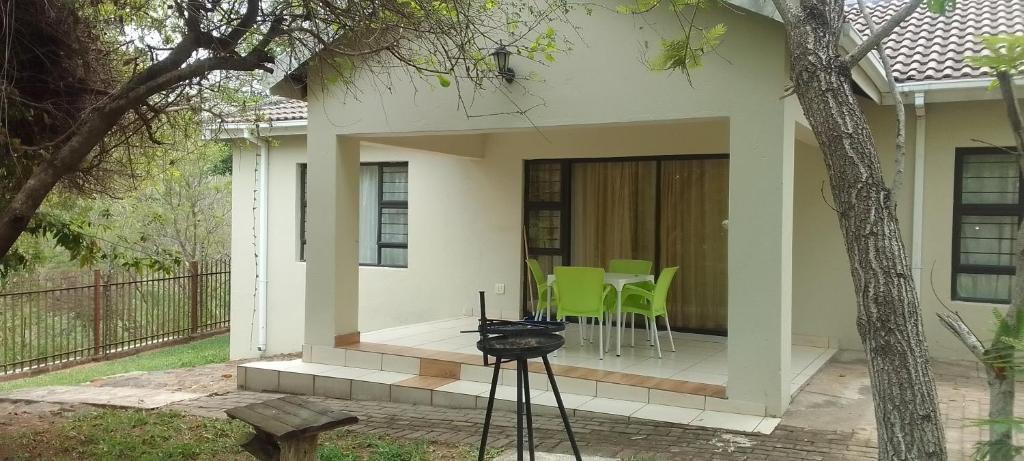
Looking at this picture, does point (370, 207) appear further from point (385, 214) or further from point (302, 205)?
point (302, 205)

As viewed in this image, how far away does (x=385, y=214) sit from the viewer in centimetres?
1115

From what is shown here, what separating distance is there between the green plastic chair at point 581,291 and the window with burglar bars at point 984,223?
379 cm

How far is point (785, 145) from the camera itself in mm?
5801

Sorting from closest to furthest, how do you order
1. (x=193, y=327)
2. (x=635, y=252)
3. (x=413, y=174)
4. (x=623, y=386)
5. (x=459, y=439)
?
(x=459, y=439)
(x=623, y=386)
(x=635, y=252)
(x=413, y=174)
(x=193, y=327)

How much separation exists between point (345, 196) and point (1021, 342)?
23.0 feet

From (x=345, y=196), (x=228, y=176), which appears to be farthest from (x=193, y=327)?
(x=345, y=196)

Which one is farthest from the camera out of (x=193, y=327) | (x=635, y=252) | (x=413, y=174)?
(x=193, y=327)

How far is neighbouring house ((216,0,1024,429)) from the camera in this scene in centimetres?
596

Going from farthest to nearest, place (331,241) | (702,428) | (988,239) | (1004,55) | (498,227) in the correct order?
(498,227)
(331,241)
(988,239)
(702,428)
(1004,55)

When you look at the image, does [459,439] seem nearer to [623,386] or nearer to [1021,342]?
[623,386]

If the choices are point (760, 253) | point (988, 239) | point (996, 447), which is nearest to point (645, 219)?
point (760, 253)

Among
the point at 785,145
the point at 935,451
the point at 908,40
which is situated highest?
the point at 908,40

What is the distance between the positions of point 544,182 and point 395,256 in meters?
2.60

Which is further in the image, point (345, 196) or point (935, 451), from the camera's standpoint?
point (345, 196)
